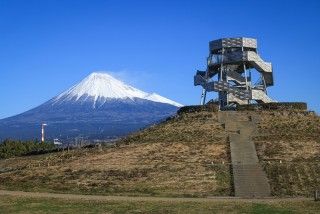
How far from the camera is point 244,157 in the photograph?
54094 millimetres

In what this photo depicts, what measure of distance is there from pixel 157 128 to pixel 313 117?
19.1 metres

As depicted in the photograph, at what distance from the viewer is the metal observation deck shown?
81.6 m

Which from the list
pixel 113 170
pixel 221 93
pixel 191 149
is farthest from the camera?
pixel 221 93

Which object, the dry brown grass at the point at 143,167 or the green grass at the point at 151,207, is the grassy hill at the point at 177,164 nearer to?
the dry brown grass at the point at 143,167

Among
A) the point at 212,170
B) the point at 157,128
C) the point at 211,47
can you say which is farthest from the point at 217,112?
the point at 212,170

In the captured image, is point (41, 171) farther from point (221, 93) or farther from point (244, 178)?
point (221, 93)

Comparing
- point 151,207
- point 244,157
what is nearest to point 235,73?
point 244,157

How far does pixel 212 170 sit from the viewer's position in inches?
1975

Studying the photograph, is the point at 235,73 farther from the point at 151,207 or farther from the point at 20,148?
the point at 151,207

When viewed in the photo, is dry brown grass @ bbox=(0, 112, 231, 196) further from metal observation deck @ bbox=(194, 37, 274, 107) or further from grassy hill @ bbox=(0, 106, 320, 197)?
metal observation deck @ bbox=(194, 37, 274, 107)

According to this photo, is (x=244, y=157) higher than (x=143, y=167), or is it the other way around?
(x=244, y=157)

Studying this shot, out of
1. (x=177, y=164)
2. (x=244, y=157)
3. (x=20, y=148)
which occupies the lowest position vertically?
(x=177, y=164)

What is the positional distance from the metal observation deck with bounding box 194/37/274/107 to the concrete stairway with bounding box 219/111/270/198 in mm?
9141

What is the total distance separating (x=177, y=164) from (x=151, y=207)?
16210mm
